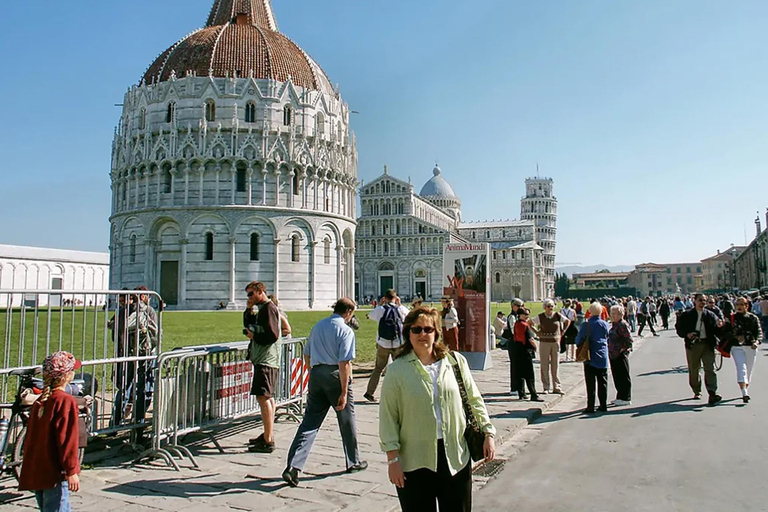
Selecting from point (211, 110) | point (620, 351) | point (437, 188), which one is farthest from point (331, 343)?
point (437, 188)

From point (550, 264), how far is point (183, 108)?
99528 mm

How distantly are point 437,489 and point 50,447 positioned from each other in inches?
107

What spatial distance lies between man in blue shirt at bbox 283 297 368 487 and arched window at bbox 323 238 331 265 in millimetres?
42376

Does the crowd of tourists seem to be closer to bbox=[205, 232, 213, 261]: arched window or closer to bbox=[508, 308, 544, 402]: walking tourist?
bbox=[508, 308, 544, 402]: walking tourist

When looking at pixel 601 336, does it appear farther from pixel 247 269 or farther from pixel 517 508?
pixel 247 269

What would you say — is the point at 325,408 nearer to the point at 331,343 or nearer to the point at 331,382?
the point at 331,382

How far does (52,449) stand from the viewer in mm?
4266

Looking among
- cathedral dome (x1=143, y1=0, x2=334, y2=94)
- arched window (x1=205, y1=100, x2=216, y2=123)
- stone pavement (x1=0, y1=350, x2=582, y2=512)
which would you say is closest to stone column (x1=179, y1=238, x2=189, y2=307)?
arched window (x1=205, y1=100, x2=216, y2=123)

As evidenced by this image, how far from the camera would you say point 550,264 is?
428ft

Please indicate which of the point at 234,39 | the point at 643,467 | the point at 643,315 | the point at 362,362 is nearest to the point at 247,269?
the point at 234,39

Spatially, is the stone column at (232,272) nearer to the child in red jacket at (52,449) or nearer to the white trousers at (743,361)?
the white trousers at (743,361)

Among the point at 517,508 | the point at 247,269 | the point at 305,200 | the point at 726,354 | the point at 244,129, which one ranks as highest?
the point at 244,129

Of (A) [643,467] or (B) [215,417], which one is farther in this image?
(B) [215,417]

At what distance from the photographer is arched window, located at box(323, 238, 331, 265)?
160 ft
